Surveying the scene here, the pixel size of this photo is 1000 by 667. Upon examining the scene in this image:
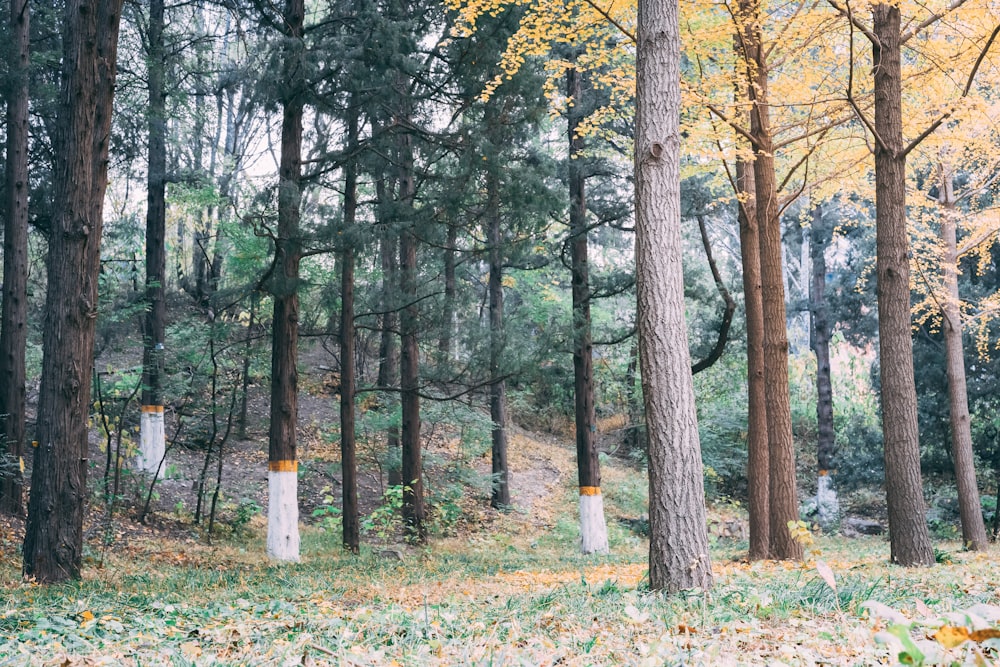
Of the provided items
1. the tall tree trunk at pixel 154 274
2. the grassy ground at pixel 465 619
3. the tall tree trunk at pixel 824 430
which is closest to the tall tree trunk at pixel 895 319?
the grassy ground at pixel 465 619

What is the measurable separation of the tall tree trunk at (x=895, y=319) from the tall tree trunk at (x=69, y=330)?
27.6 feet

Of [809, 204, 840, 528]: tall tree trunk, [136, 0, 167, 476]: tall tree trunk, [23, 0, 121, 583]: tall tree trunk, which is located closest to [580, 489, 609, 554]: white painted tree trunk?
[136, 0, 167, 476]: tall tree trunk

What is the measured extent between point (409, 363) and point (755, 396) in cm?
626

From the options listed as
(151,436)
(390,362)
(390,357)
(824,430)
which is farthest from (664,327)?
(824,430)

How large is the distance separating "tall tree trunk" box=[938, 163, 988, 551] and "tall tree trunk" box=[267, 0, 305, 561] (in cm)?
1105

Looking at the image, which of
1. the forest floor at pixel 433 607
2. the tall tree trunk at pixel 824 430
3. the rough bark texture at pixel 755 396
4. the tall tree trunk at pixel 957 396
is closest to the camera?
the forest floor at pixel 433 607

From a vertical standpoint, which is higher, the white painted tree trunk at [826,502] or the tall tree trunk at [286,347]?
the tall tree trunk at [286,347]

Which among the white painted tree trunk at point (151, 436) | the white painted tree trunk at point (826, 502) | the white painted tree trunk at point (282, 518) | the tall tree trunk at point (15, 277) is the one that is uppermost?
the tall tree trunk at point (15, 277)

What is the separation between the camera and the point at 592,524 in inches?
562

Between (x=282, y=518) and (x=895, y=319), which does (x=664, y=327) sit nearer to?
(x=895, y=319)

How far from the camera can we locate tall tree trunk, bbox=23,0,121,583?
24.9 ft

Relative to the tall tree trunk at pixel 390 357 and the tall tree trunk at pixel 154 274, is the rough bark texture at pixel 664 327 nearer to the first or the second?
the tall tree trunk at pixel 390 357

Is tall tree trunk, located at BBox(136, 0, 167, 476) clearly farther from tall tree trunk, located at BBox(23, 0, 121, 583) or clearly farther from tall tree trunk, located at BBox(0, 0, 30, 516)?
tall tree trunk, located at BBox(23, 0, 121, 583)

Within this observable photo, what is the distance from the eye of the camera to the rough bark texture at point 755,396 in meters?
10.2
